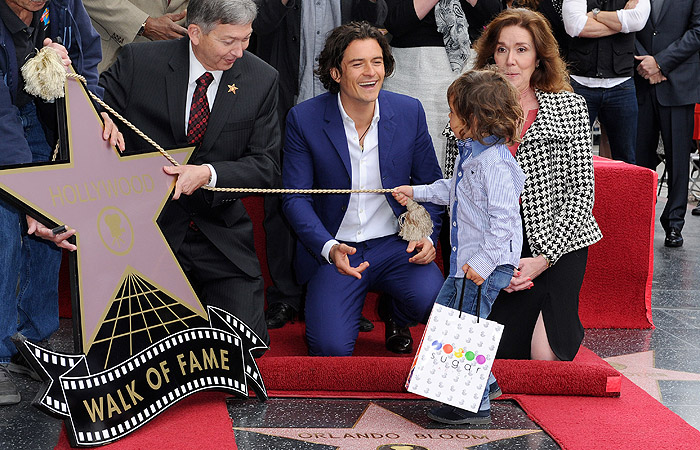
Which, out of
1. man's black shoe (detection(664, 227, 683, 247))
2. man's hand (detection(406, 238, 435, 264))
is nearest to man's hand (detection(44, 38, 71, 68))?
man's hand (detection(406, 238, 435, 264))

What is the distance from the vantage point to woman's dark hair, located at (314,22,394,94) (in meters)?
3.31

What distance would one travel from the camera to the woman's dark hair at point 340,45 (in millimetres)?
3311

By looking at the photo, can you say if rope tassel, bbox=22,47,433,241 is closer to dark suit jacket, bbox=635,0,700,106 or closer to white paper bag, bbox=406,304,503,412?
white paper bag, bbox=406,304,503,412

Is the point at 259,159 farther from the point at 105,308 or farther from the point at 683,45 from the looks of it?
the point at 683,45

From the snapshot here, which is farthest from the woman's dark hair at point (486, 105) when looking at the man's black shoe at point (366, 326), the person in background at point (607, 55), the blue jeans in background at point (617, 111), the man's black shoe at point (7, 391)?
the blue jeans in background at point (617, 111)

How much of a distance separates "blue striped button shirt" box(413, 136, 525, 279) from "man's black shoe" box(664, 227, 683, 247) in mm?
3418

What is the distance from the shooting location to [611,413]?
2838 millimetres

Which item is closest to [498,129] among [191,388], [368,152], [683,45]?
[368,152]

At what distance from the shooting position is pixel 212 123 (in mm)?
3082

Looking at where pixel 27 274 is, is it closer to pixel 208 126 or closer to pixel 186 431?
pixel 208 126

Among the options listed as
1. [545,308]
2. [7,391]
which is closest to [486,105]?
[545,308]

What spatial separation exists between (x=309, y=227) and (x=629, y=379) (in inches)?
51.6

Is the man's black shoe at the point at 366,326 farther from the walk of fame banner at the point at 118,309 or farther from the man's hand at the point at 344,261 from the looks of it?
the walk of fame banner at the point at 118,309

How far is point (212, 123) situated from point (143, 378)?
0.94 m
